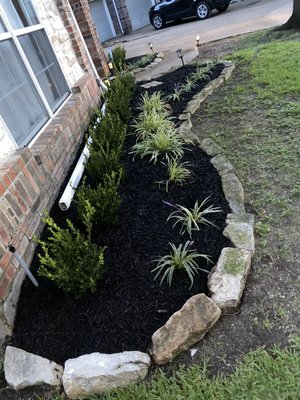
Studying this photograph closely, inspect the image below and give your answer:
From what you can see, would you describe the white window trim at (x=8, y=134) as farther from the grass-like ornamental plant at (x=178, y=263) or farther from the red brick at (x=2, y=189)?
the grass-like ornamental plant at (x=178, y=263)

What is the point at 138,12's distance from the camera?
1812cm

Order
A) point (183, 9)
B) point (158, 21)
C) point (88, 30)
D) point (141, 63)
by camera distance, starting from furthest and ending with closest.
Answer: point (158, 21) < point (183, 9) < point (141, 63) < point (88, 30)

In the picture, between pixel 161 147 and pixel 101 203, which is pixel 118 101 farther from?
pixel 101 203

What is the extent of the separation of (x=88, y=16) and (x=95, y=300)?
221 inches

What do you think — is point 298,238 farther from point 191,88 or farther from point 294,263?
point 191,88

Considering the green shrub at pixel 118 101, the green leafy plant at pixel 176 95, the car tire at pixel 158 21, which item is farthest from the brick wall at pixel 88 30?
the car tire at pixel 158 21

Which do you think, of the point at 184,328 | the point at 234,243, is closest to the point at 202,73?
the point at 234,243

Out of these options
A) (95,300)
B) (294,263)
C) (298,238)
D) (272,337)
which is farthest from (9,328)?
(298,238)

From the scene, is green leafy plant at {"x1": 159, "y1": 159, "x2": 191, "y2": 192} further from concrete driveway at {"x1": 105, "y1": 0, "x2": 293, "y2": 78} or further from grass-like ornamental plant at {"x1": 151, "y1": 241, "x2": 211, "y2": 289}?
concrete driveway at {"x1": 105, "y1": 0, "x2": 293, "y2": 78}

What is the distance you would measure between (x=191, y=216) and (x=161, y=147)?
3.71 feet

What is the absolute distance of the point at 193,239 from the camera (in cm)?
221

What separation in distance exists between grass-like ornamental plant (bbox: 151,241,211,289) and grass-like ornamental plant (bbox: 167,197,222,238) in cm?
23

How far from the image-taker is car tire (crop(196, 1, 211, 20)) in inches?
481

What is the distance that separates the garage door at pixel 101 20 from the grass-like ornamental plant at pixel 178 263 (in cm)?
1800
